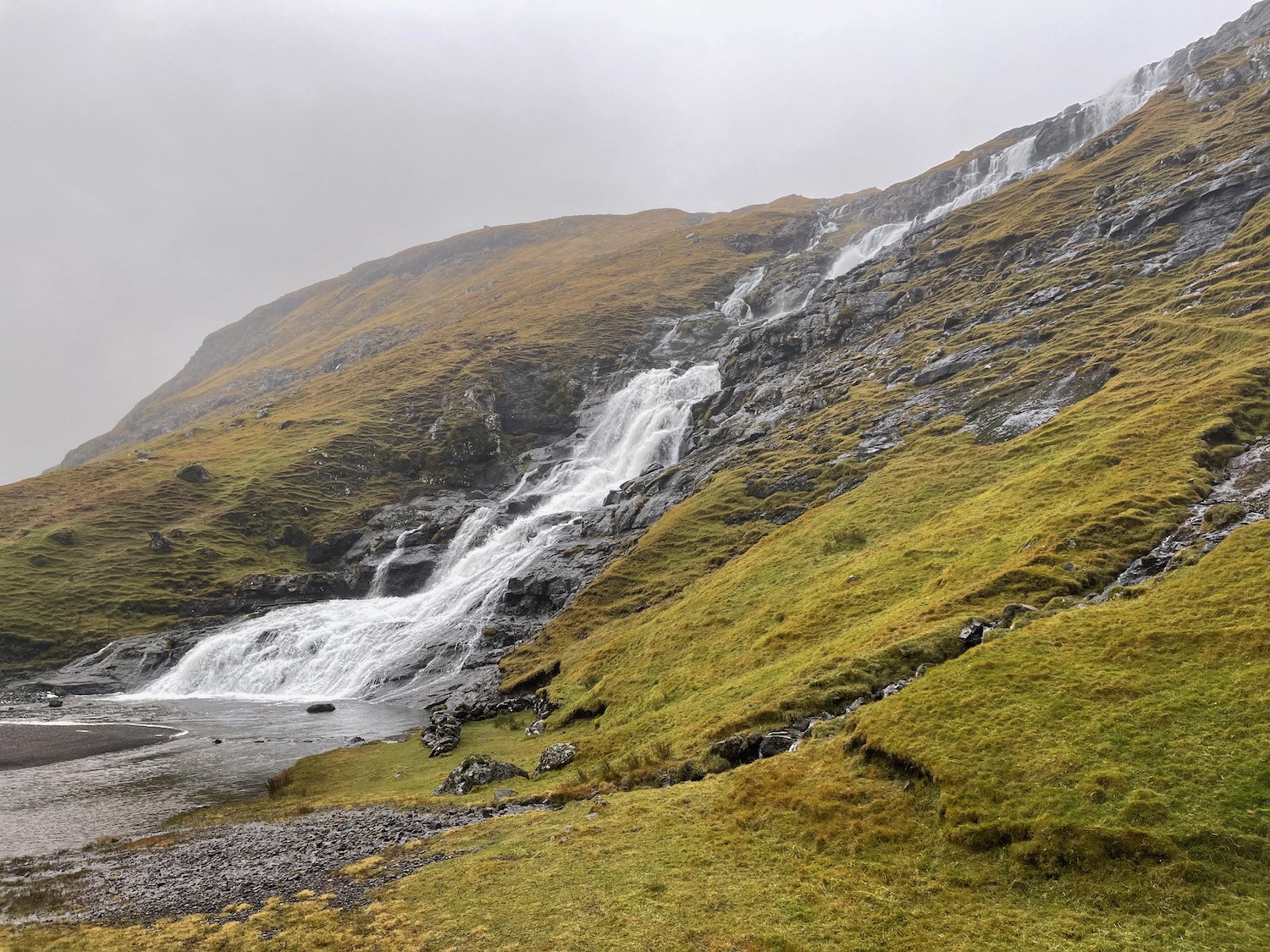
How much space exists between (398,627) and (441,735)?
36.0 metres

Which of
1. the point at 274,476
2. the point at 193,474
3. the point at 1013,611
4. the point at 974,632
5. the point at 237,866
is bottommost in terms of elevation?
the point at 974,632

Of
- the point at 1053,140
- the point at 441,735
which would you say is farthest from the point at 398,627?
the point at 1053,140

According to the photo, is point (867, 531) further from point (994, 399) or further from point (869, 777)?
point (869, 777)

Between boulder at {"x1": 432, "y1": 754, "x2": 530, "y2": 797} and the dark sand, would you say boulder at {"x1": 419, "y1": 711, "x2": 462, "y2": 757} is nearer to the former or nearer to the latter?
boulder at {"x1": 432, "y1": 754, "x2": 530, "y2": 797}

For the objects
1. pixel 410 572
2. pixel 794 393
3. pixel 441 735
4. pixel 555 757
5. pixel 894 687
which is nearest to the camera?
pixel 894 687

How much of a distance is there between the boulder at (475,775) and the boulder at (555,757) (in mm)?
896

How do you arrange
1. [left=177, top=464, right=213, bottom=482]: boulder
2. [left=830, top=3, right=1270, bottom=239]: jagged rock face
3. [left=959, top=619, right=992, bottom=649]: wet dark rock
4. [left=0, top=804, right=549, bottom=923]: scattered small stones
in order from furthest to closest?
[left=830, top=3, right=1270, bottom=239]: jagged rock face → [left=177, top=464, right=213, bottom=482]: boulder → [left=959, top=619, right=992, bottom=649]: wet dark rock → [left=0, top=804, right=549, bottom=923]: scattered small stones

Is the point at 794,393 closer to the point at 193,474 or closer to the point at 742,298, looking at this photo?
the point at 742,298

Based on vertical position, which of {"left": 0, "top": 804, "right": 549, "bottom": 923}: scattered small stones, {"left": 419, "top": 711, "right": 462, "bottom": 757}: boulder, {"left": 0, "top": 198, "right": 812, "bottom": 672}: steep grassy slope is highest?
{"left": 0, "top": 198, "right": 812, "bottom": 672}: steep grassy slope

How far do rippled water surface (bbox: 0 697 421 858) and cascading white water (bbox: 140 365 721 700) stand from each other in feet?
20.2

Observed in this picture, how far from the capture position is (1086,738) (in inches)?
594

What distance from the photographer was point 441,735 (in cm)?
3997

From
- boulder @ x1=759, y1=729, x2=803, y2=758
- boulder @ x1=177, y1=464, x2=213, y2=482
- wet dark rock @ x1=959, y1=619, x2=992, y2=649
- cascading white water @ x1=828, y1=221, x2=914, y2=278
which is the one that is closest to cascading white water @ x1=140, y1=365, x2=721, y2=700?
boulder @ x1=759, y1=729, x2=803, y2=758

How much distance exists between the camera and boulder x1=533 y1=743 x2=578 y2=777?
30047 mm
